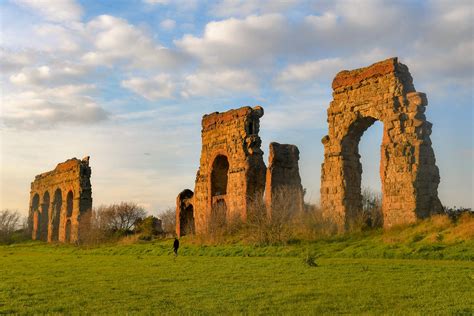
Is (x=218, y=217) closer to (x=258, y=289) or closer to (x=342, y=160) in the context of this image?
(x=342, y=160)

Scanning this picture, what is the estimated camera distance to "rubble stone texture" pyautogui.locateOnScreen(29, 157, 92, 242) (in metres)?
36.0

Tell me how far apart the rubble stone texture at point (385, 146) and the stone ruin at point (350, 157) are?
33mm

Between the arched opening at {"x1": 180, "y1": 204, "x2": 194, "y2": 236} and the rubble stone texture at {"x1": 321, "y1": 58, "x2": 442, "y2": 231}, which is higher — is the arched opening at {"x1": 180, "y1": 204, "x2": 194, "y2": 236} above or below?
below

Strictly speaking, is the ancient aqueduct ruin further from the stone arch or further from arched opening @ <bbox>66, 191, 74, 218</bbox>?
the stone arch

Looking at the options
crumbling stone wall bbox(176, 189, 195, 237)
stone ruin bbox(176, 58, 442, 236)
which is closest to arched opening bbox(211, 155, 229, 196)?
stone ruin bbox(176, 58, 442, 236)

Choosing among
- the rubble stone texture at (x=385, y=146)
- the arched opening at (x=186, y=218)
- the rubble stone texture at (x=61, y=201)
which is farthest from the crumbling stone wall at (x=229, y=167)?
the rubble stone texture at (x=61, y=201)

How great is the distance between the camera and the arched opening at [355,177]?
18.8 m

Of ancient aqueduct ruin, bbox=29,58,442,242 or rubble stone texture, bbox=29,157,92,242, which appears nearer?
ancient aqueduct ruin, bbox=29,58,442,242

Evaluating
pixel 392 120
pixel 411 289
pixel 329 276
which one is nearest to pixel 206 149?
pixel 392 120

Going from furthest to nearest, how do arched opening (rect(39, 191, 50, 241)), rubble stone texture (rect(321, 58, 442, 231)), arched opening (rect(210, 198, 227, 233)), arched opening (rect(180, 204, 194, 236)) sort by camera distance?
1. arched opening (rect(39, 191, 50, 241))
2. arched opening (rect(180, 204, 194, 236))
3. arched opening (rect(210, 198, 227, 233))
4. rubble stone texture (rect(321, 58, 442, 231))

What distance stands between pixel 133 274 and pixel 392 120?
11067mm

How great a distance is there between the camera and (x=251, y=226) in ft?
63.9

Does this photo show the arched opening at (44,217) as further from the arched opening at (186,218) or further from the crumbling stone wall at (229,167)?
the crumbling stone wall at (229,167)

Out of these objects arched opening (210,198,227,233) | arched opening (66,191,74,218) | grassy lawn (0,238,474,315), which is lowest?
grassy lawn (0,238,474,315)
